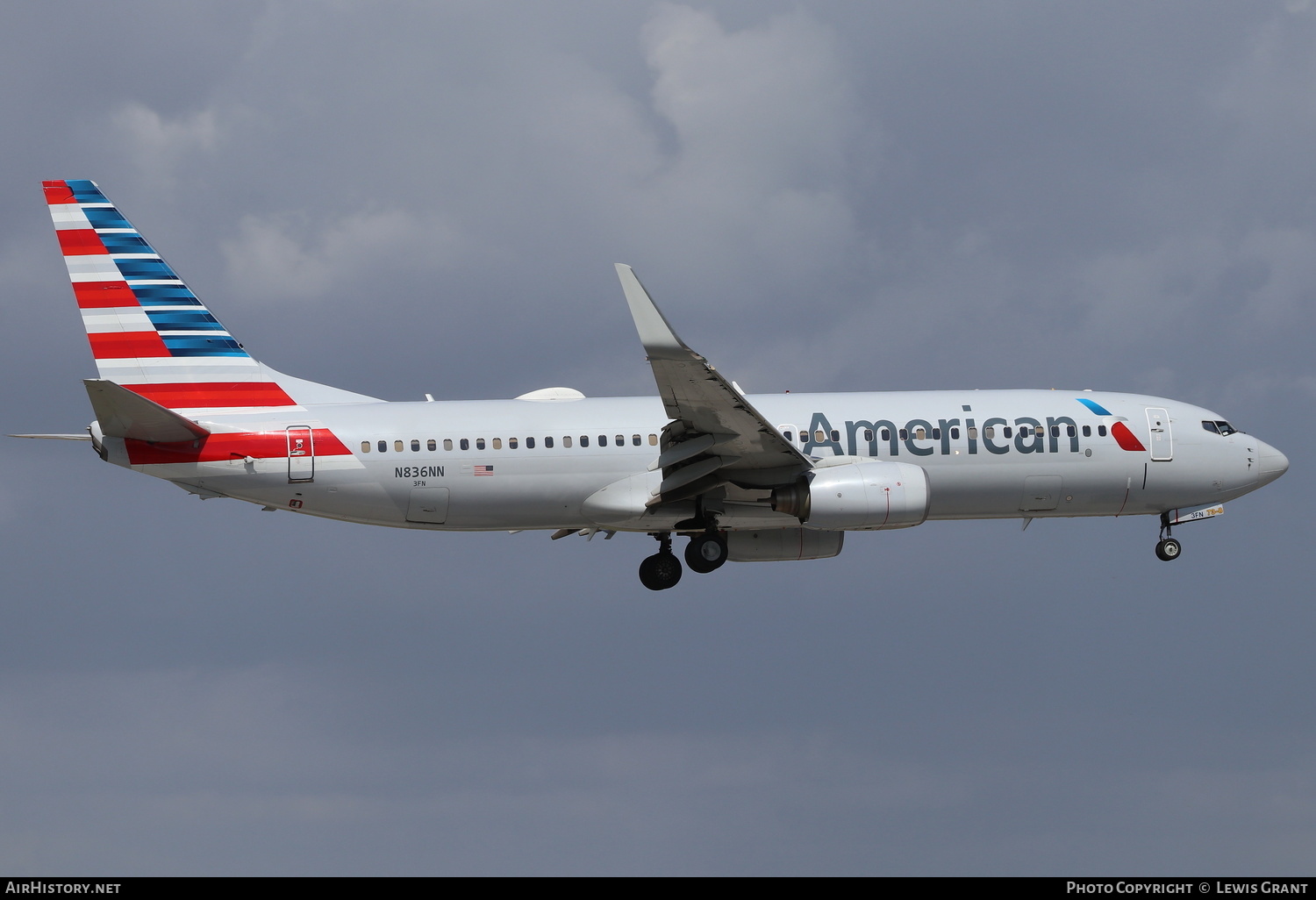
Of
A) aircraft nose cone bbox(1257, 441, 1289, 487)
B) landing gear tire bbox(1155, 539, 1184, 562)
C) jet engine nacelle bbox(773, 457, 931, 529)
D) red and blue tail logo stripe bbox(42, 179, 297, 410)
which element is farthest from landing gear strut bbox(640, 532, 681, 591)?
aircraft nose cone bbox(1257, 441, 1289, 487)

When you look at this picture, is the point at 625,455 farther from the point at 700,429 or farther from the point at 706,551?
the point at 706,551

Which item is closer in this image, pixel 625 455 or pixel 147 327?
pixel 625 455

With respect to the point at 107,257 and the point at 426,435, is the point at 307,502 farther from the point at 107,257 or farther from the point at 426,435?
the point at 107,257

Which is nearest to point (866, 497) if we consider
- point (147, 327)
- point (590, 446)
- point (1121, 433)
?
point (590, 446)

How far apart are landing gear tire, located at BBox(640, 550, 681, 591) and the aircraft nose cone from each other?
18585mm

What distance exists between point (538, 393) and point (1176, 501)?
19.8 meters

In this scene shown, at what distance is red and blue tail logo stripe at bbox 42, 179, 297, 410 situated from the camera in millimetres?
39406

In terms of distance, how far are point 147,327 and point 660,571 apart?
1634cm

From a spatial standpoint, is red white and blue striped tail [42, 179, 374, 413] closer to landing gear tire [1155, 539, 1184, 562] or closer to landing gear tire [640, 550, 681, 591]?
landing gear tire [640, 550, 681, 591]

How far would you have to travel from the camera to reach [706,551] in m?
40.8

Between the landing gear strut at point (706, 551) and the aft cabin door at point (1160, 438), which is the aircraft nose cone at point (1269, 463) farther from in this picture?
the landing gear strut at point (706, 551)

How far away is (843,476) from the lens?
123 feet

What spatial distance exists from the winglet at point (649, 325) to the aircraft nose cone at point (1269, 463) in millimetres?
20510

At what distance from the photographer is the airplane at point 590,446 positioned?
123 feet
